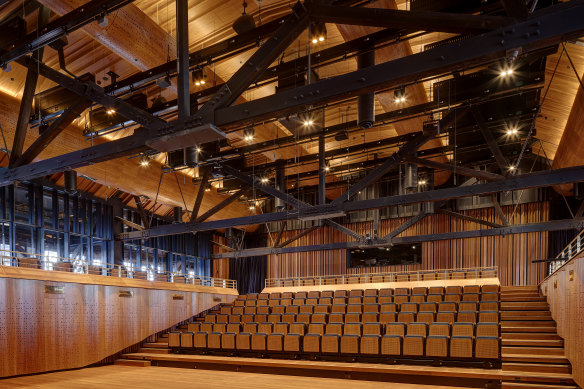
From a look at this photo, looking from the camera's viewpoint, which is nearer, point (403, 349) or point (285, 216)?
point (403, 349)

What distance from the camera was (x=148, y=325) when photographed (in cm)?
1125

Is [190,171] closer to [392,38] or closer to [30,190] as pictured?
[30,190]

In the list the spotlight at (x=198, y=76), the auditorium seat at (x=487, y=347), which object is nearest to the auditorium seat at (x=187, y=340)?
the spotlight at (x=198, y=76)

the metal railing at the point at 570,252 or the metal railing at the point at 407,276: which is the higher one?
the metal railing at the point at 570,252

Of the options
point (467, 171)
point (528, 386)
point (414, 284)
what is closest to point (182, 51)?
point (528, 386)

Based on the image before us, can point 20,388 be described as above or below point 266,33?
below

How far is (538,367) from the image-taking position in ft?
21.9

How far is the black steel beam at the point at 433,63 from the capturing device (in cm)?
354

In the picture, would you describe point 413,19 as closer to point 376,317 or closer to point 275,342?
point 376,317

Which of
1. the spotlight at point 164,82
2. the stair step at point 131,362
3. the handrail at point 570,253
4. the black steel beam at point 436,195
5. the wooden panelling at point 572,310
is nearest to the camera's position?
the wooden panelling at point 572,310

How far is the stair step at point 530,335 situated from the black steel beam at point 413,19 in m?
6.52

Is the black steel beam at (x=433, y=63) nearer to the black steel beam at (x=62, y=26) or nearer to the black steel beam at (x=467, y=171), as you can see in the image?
the black steel beam at (x=62, y=26)

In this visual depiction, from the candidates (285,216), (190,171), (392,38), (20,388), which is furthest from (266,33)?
(190,171)

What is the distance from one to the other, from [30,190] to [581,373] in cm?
1462
